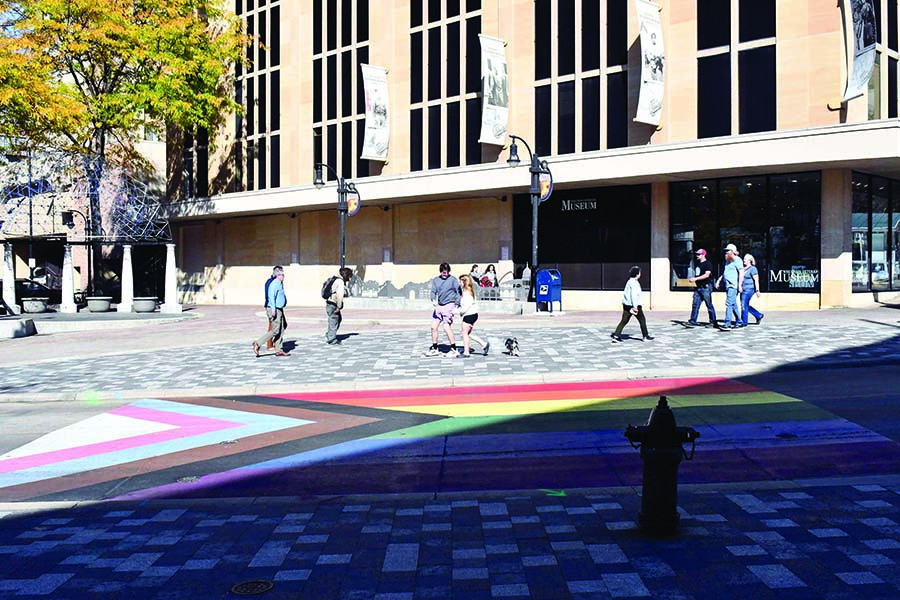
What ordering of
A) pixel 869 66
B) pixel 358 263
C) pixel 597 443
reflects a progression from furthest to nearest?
pixel 358 263, pixel 869 66, pixel 597 443

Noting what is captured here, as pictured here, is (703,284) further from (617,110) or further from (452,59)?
(452,59)

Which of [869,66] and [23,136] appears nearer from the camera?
[869,66]

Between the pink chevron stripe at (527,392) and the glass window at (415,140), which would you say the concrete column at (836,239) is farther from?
the glass window at (415,140)

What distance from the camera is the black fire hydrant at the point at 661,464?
17.5 feet

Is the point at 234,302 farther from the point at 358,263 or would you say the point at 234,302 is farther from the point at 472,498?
the point at 472,498

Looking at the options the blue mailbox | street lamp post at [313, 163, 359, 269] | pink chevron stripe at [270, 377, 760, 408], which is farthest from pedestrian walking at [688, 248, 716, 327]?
street lamp post at [313, 163, 359, 269]

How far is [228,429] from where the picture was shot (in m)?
9.92

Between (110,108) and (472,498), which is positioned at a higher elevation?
(110,108)

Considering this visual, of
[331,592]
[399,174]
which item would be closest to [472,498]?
[331,592]

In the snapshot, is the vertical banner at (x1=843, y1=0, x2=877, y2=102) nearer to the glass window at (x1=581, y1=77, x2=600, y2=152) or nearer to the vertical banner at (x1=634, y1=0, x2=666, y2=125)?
the vertical banner at (x1=634, y1=0, x2=666, y2=125)

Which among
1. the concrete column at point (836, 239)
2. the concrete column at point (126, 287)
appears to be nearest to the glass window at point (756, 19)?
the concrete column at point (836, 239)

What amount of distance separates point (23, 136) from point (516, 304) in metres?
24.1

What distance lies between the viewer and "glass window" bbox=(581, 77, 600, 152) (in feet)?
99.0

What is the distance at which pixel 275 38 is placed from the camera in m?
42.9
